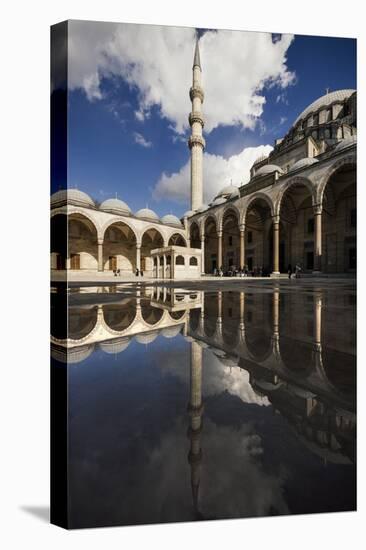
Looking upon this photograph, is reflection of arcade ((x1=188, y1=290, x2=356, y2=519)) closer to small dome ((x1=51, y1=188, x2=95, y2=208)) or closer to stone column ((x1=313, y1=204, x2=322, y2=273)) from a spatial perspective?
small dome ((x1=51, y1=188, x2=95, y2=208))

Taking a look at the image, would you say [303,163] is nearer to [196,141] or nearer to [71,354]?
[196,141]

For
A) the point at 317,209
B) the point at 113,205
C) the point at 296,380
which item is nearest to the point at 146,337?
the point at 296,380

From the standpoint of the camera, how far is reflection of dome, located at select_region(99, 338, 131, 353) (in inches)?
85.6

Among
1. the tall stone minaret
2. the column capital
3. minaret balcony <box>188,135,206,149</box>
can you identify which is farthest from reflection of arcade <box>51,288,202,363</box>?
the column capital

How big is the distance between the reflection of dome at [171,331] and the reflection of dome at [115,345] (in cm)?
35

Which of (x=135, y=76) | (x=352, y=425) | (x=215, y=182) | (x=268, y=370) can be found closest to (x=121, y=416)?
(x=268, y=370)

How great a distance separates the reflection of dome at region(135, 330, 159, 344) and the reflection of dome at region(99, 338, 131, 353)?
96 mm

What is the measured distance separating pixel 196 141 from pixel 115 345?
218 cm

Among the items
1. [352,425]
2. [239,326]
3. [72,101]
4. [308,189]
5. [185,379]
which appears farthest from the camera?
[308,189]

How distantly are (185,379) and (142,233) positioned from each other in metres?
22.5

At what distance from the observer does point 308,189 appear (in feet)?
45.0

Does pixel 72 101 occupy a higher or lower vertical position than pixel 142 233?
lower

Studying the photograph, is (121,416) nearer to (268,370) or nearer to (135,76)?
(268,370)

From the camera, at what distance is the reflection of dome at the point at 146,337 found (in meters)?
2.40
